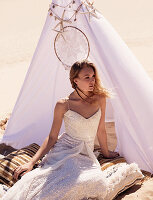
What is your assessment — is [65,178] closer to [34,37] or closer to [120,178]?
[120,178]

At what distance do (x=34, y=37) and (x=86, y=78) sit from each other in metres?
21.4

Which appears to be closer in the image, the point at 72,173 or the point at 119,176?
the point at 72,173

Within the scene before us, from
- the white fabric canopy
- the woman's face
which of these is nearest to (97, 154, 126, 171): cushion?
the white fabric canopy

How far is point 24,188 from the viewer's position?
117 inches

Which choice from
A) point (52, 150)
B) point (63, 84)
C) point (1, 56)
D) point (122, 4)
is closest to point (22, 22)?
point (122, 4)

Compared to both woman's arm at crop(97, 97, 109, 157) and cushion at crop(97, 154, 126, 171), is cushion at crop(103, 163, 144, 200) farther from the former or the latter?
woman's arm at crop(97, 97, 109, 157)

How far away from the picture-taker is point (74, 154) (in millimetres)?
3277

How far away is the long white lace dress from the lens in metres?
2.95

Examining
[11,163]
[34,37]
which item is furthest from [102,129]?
[34,37]

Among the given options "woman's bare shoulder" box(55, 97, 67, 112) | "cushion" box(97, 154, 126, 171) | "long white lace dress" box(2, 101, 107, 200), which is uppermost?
"woman's bare shoulder" box(55, 97, 67, 112)

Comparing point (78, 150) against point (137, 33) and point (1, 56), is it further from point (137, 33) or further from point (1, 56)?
point (137, 33)

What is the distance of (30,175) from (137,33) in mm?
19910

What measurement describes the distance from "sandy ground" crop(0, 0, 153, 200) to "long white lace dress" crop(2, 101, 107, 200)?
48 centimetres

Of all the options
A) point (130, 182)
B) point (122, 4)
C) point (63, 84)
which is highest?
point (122, 4)
